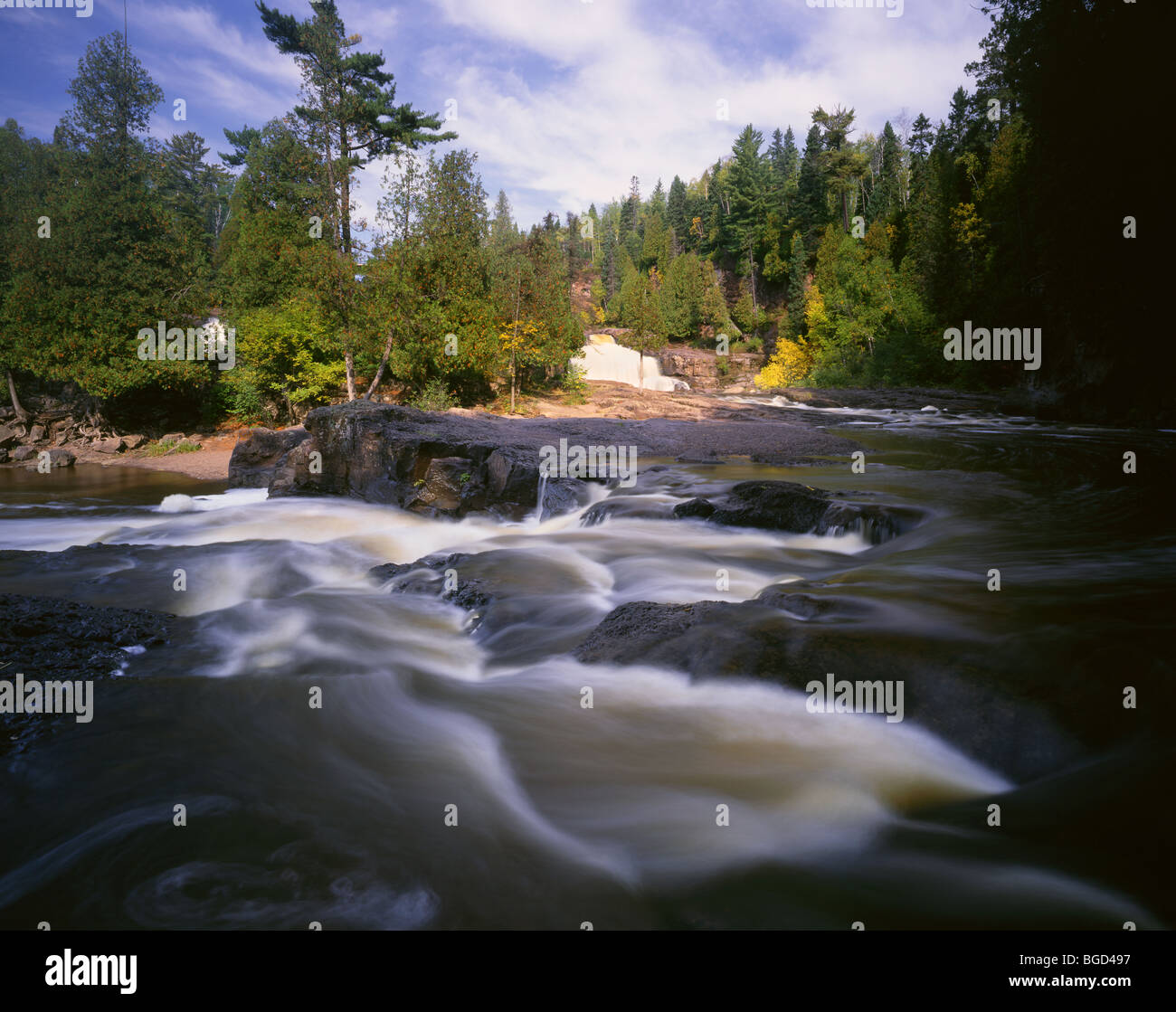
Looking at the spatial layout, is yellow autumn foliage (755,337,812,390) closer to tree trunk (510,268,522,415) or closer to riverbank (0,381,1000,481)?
riverbank (0,381,1000,481)

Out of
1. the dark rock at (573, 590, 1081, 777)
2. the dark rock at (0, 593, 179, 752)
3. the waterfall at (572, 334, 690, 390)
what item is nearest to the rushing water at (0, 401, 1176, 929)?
the dark rock at (573, 590, 1081, 777)

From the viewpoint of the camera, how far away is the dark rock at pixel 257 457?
16.2 m

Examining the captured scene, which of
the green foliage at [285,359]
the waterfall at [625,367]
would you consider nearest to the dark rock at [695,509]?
the green foliage at [285,359]

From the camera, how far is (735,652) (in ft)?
14.9

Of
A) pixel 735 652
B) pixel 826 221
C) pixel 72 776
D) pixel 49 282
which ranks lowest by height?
pixel 72 776

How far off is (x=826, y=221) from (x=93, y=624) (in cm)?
7272

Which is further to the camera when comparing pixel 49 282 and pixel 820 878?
pixel 49 282

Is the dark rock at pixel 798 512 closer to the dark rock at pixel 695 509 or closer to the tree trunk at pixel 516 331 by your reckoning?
the dark rock at pixel 695 509

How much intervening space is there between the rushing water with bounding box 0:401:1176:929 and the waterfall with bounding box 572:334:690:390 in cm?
5179

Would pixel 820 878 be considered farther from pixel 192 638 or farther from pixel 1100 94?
pixel 1100 94

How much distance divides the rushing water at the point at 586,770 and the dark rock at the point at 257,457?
9141 mm

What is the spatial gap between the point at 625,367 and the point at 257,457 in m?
45.7

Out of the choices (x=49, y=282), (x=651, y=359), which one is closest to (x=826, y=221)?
(x=651, y=359)

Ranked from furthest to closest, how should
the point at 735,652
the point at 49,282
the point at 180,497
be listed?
the point at 49,282 < the point at 180,497 < the point at 735,652
